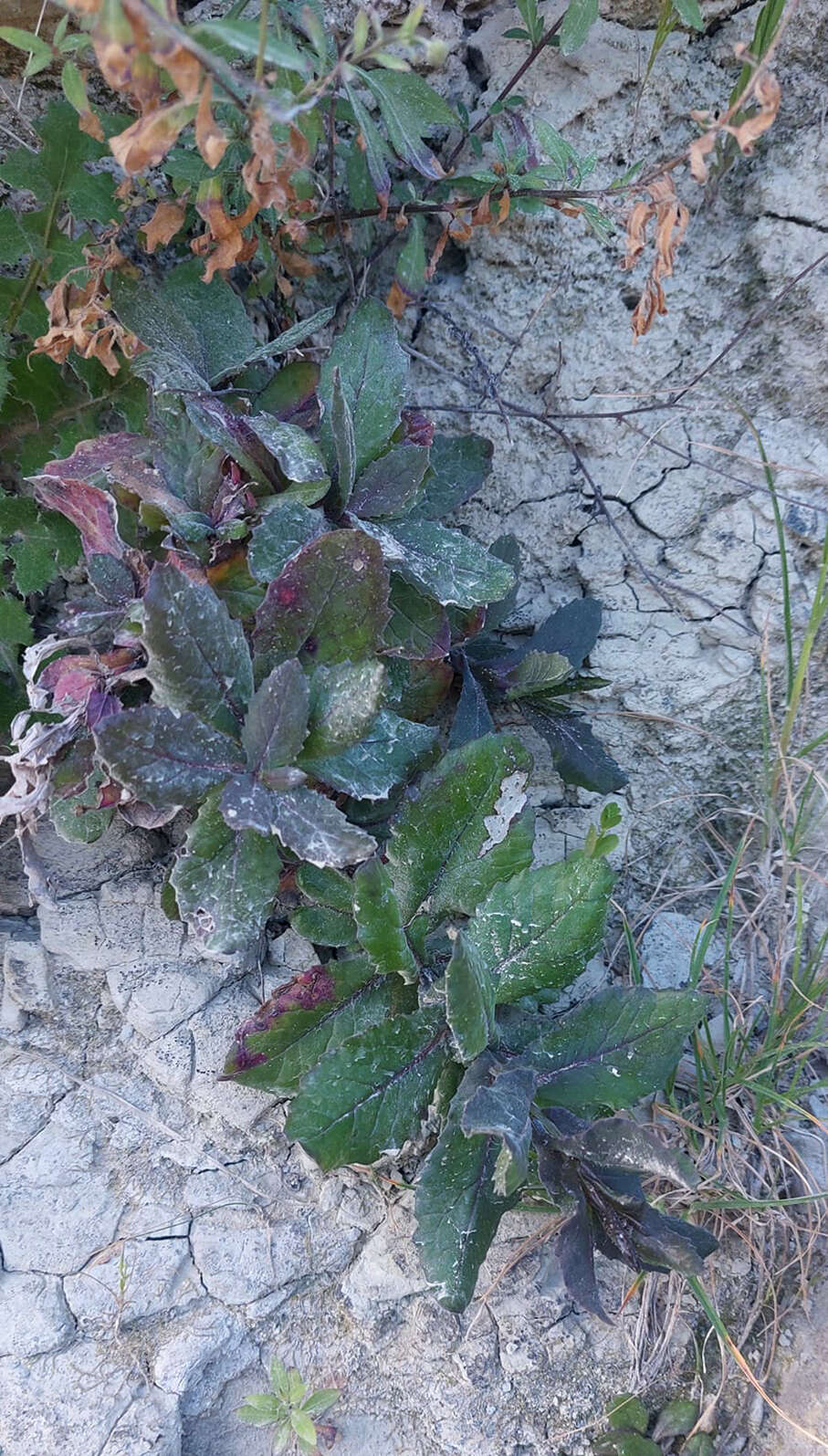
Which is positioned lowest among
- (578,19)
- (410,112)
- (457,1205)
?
(457,1205)

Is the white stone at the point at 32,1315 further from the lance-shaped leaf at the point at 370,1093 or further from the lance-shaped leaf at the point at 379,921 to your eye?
the lance-shaped leaf at the point at 379,921

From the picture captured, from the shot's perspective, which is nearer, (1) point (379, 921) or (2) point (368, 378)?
(1) point (379, 921)

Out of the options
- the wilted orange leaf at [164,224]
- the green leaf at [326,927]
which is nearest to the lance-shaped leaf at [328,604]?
the green leaf at [326,927]

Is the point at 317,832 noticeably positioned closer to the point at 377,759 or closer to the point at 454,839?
the point at 377,759

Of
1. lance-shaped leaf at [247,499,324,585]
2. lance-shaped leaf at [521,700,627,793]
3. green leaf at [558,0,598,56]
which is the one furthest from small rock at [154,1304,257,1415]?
green leaf at [558,0,598,56]

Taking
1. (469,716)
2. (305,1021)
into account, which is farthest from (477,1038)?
(469,716)

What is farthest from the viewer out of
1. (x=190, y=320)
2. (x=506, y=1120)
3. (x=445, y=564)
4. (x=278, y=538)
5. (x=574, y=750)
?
(x=574, y=750)

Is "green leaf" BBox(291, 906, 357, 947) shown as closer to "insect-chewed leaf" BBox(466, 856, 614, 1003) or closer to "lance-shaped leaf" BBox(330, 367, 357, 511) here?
"insect-chewed leaf" BBox(466, 856, 614, 1003)

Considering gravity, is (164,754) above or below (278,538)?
below

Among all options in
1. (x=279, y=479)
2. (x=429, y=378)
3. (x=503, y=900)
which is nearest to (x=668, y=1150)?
(x=503, y=900)
